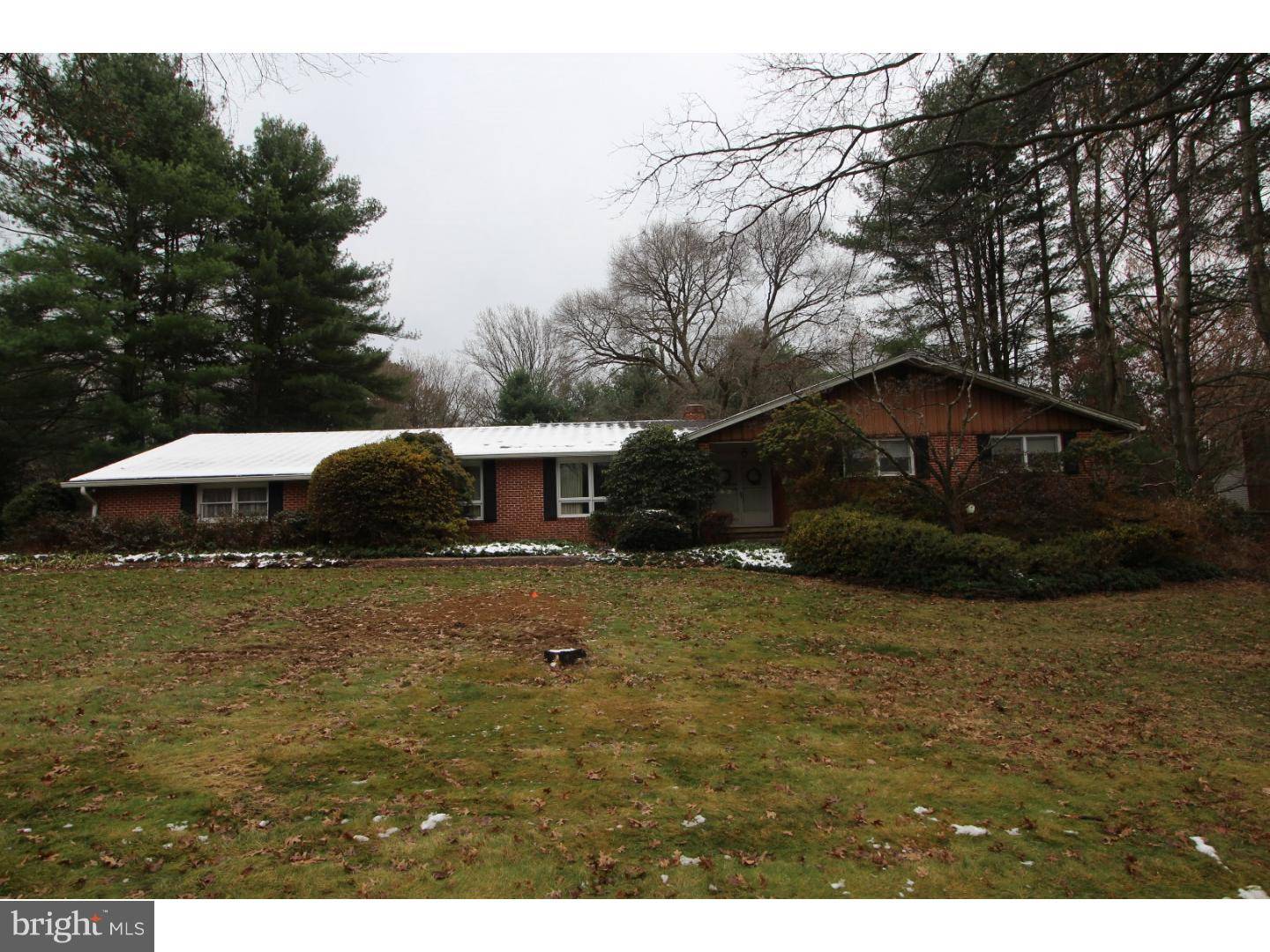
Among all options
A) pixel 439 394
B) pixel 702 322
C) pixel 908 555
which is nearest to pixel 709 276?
pixel 702 322

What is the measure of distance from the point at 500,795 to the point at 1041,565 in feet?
37.7

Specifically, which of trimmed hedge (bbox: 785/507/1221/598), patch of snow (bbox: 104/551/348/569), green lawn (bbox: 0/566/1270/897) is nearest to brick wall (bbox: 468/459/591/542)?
patch of snow (bbox: 104/551/348/569)

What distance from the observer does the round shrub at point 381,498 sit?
15.9m

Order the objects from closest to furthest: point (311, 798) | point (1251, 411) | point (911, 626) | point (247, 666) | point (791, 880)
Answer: point (791, 880)
point (311, 798)
point (247, 666)
point (911, 626)
point (1251, 411)

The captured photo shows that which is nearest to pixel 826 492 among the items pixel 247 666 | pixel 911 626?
pixel 911 626

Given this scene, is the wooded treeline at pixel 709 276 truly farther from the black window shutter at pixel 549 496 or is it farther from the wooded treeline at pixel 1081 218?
the black window shutter at pixel 549 496

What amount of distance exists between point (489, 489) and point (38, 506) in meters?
11.2

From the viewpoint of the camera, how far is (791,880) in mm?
3350

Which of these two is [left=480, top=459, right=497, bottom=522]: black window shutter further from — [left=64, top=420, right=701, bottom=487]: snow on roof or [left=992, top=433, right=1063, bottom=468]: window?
[left=992, top=433, right=1063, bottom=468]: window

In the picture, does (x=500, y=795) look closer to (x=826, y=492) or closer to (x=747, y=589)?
(x=747, y=589)

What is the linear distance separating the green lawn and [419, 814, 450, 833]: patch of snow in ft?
0.12

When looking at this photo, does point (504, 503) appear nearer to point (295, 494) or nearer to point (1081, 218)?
point (295, 494)

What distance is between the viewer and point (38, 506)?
729 inches

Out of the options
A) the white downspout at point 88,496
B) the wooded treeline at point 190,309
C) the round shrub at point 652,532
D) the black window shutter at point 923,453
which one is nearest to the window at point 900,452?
the black window shutter at point 923,453
